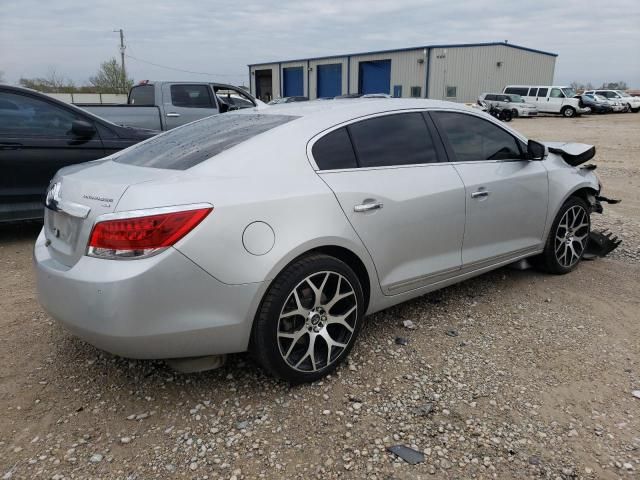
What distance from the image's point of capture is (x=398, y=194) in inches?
129

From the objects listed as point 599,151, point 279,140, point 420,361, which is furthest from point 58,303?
point 599,151

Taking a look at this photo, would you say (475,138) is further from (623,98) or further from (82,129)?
(623,98)

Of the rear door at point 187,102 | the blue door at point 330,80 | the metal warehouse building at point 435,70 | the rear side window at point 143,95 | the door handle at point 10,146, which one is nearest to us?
the door handle at point 10,146

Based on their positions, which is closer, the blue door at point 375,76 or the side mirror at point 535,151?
the side mirror at point 535,151

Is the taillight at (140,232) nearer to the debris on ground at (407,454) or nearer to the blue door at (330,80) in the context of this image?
the debris on ground at (407,454)

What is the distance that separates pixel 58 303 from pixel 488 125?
3.24m

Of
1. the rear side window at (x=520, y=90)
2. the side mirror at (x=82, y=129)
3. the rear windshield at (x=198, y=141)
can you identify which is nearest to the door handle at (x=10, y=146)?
the side mirror at (x=82, y=129)

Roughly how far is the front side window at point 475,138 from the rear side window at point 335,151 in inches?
35.8

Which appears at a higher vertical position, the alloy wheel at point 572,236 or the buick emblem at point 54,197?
the buick emblem at point 54,197

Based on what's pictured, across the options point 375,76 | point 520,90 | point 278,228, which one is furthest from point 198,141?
point 375,76

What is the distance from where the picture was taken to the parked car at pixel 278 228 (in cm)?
245

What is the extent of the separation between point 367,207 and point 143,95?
8.98m

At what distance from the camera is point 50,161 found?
18.2 ft

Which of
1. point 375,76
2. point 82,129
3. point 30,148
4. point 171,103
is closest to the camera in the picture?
point 30,148
